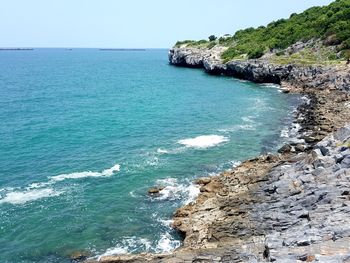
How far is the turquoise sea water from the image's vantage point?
4022cm

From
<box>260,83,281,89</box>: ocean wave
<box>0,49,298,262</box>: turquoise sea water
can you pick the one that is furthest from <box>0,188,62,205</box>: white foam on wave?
<box>260,83,281,89</box>: ocean wave

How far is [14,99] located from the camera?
110375mm

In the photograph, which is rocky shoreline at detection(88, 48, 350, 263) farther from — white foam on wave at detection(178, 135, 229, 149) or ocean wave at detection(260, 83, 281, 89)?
ocean wave at detection(260, 83, 281, 89)

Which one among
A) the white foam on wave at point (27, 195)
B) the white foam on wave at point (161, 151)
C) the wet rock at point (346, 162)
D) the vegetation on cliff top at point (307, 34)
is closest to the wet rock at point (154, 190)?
the white foam on wave at point (27, 195)

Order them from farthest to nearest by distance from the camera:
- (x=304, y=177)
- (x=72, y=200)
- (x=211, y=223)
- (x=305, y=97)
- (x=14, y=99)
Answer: (x=14, y=99) < (x=305, y=97) < (x=72, y=200) < (x=304, y=177) < (x=211, y=223)

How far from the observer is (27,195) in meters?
48.5

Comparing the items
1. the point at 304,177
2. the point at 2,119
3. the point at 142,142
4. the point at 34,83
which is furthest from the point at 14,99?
the point at 304,177

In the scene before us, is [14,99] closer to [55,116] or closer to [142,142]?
[55,116]

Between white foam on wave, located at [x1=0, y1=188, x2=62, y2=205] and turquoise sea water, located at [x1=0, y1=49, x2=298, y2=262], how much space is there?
116mm

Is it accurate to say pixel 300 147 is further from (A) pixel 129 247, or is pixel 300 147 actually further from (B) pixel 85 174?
(A) pixel 129 247

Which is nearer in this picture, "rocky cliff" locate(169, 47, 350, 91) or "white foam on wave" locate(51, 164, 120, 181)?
"white foam on wave" locate(51, 164, 120, 181)

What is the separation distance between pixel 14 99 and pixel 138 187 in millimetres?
72379

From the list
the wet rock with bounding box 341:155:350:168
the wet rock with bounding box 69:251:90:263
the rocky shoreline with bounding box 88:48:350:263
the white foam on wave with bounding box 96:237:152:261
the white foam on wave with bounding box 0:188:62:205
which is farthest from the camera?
the white foam on wave with bounding box 0:188:62:205

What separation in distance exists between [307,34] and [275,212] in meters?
120
